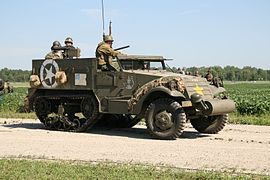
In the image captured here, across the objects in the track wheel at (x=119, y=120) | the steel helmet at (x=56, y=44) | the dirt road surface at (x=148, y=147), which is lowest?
the dirt road surface at (x=148, y=147)

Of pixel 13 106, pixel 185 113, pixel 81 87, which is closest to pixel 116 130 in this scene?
pixel 81 87

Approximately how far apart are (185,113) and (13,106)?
13.6m

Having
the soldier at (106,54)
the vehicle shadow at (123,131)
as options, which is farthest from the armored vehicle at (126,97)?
the vehicle shadow at (123,131)

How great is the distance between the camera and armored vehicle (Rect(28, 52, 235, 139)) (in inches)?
477

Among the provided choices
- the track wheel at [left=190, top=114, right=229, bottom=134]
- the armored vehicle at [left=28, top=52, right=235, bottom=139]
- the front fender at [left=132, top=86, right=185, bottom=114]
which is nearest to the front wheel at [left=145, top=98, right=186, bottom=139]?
the armored vehicle at [left=28, top=52, right=235, bottom=139]

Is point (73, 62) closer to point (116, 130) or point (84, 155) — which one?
point (116, 130)

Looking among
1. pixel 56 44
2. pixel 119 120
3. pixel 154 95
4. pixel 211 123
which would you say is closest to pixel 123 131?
pixel 119 120

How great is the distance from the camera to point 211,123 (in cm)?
1337

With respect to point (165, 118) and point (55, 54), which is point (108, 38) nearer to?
point (55, 54)

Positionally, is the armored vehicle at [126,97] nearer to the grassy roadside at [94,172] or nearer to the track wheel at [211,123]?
the track wheel at [211,123]

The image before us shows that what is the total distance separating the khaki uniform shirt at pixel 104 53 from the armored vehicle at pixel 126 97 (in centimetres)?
16

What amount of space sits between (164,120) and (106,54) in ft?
7.97

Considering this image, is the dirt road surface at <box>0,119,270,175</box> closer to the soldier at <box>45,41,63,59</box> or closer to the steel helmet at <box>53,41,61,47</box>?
the soldier at <box>45,41,63,59</box>

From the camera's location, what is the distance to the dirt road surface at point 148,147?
9141 millimetres
